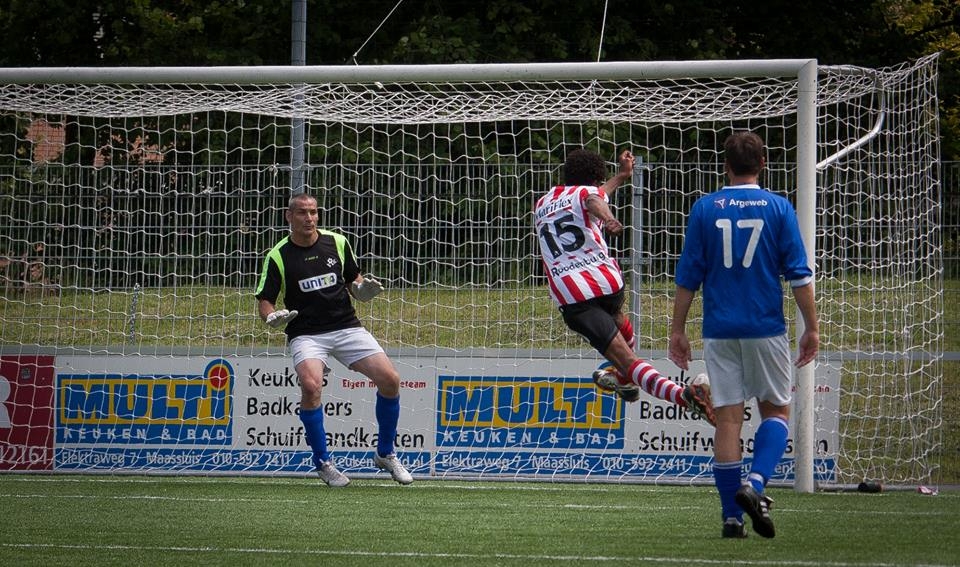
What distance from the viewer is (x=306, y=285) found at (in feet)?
31.8

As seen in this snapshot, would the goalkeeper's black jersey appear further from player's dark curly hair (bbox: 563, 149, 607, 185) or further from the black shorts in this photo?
player's dark curly hair (bbox: 563, 149, 607, 185)

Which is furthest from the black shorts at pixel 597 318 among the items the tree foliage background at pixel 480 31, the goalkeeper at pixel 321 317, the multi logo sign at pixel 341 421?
the tree foliage background at pixel 480 31

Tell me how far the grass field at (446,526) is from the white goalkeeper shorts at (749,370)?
721 mm

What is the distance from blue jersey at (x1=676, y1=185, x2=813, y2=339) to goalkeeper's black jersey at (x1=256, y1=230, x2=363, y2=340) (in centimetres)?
385

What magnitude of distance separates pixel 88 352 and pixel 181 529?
432 centimetres

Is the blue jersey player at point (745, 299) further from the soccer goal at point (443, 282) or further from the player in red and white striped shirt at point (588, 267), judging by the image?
the soccer goal at point (443, 282)

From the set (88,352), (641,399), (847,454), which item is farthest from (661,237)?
(88,352)

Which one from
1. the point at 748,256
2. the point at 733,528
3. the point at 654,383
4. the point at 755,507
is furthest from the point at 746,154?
the point at 654,383

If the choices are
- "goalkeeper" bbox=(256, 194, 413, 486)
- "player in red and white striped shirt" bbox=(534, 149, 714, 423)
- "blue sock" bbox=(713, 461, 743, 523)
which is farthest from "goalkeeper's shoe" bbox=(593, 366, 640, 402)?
"blue sock" bbox=(713, 461, 743, 523)

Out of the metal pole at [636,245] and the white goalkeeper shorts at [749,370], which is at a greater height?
the metal pole at [636,245]

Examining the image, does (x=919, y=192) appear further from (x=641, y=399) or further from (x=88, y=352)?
(x=88, y=352)

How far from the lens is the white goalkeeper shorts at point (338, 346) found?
9578mm

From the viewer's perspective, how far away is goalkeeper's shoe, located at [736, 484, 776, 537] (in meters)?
6.09

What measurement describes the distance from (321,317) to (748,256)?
4.08 meters
